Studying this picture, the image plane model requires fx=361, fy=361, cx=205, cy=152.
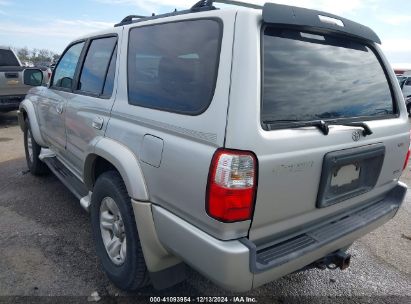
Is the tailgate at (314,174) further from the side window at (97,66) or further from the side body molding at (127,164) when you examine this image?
the side window at (97,66)

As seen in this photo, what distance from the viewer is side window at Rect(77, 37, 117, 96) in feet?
9.70

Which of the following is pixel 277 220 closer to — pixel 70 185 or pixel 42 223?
pixel 70 185

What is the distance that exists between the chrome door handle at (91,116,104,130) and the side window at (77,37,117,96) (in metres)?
0.23

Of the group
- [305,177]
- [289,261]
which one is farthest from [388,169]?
[289,261]

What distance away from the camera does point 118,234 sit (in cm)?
270

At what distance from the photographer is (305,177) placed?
1.99m

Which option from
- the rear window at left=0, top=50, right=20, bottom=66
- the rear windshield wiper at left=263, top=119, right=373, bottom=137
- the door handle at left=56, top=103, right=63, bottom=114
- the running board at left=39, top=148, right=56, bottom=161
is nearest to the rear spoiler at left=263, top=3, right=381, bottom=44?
the rear windshield wiper at left=263, top=119, right=373, bottom=137

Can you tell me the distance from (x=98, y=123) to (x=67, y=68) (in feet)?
4.99

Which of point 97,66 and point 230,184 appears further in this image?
point 97,66

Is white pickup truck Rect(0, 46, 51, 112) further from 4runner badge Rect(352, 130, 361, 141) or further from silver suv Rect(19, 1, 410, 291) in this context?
4runner badge Rect(352, 130, 361, 141)

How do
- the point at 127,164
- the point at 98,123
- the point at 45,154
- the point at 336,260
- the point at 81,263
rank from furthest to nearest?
the point at 45,154, the point at 81,263, the point at 98,123, the point at 336,260, the point at 127,164

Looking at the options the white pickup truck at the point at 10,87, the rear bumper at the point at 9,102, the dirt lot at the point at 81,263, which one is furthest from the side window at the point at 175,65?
the rear bumper at the point at 9,102

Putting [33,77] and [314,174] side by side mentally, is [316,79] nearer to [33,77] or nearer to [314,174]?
[314,174]

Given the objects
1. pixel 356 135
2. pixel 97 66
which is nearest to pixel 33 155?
pixel 97 66
